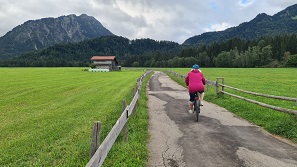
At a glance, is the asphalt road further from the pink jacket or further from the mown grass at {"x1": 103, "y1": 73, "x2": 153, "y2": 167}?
the pink jacket

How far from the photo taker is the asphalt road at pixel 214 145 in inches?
242

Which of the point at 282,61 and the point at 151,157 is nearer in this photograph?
the point at 151,157

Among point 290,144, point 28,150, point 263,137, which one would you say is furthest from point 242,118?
point 28,150

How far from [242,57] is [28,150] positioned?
116m

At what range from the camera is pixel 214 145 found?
24.1 feet

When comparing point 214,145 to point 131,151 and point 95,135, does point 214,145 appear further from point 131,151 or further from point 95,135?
point 95,135

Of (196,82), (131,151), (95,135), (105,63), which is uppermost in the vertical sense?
(105,63)

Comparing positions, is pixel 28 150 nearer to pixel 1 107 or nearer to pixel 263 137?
pixel 263 137

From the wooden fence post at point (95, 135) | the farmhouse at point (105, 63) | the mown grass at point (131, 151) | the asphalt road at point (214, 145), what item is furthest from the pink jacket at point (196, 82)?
the farmhouse at point (105, 63)

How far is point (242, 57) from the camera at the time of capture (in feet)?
370

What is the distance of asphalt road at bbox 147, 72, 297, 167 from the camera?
20.1ft

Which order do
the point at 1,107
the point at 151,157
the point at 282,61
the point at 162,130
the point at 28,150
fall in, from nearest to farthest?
the point at 151,157 → the point at 28,150 → the point at 162,130 → the point at 1,107 → the point at 282,61

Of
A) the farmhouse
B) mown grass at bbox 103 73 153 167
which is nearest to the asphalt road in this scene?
mown grass at bbox 103 73 153 167

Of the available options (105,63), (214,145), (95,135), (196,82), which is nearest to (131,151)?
(95,135)
